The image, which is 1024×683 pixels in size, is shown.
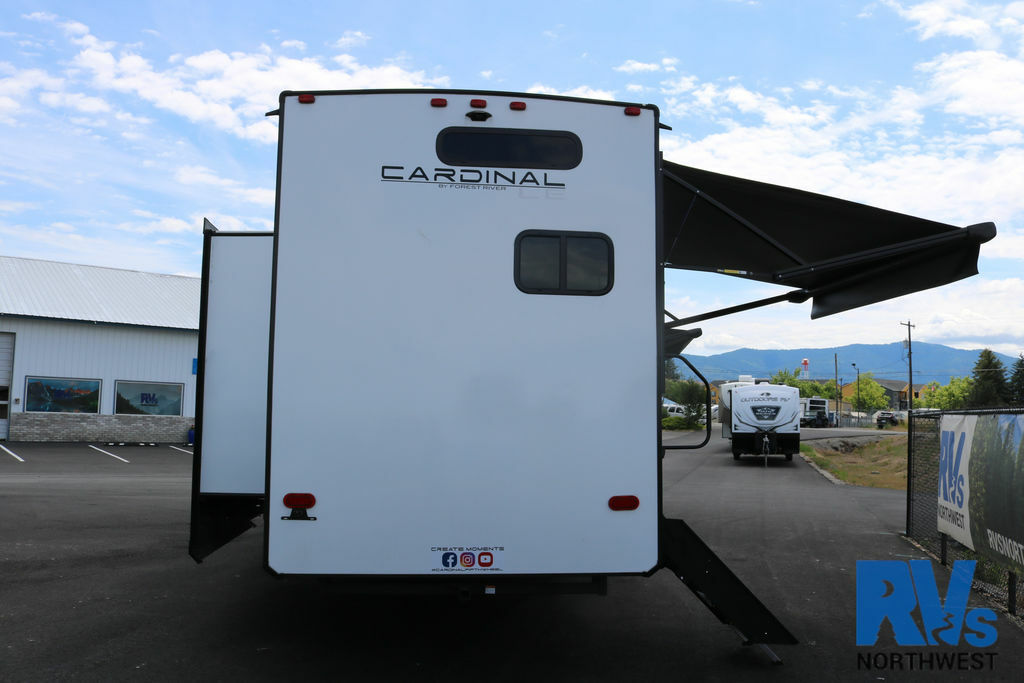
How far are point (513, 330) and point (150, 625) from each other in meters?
3.78

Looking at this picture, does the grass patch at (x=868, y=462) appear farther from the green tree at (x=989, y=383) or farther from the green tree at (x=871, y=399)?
the green tree at (x=871, y=399)

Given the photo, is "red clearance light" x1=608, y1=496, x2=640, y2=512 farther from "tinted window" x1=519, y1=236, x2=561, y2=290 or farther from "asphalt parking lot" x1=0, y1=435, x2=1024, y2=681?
"tinted window" x1=519, y1=236, x2=561, y2=290

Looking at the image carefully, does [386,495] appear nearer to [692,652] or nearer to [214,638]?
[214,638]

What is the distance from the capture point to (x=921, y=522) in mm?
11227

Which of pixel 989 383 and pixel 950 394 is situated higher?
pixel 989 383

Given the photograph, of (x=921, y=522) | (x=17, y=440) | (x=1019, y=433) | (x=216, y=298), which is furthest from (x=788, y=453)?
(x=17, y=440)

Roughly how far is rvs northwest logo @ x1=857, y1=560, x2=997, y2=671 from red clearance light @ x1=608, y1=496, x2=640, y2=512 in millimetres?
2103

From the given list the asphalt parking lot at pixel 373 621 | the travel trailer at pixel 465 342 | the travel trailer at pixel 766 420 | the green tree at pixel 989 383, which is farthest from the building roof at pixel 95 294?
the green tree at pixel 989 383

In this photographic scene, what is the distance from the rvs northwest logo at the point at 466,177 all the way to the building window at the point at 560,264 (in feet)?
1.07

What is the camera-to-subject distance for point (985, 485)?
791cm

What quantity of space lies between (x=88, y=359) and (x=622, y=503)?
27713 mm

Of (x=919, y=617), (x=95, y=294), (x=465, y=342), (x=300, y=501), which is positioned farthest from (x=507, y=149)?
(x=95, y=294)

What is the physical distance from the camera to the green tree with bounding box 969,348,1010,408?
73.2 metres

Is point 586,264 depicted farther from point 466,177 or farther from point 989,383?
point 989,383
